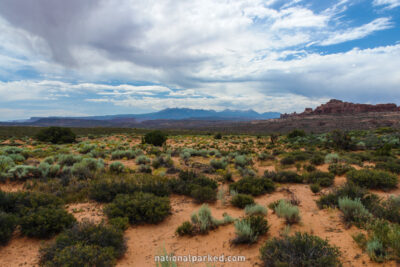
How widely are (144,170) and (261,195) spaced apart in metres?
5.18

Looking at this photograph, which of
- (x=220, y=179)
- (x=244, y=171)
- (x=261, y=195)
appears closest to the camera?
(x=261, y=195)

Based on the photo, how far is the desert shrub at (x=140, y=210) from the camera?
16.0ft

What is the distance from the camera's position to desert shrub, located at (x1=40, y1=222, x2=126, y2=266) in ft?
10.2

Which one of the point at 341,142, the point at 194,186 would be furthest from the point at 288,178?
the point at 341,142

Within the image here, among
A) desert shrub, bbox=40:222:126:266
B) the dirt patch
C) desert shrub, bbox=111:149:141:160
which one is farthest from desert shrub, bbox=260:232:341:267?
desert shrub, bbox=111:149:141:160

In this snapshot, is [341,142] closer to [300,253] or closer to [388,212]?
[388,212]

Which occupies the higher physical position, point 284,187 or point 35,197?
point 35,197

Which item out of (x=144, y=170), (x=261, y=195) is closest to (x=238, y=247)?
(x=261, y=195)

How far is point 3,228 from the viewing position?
3924 mm

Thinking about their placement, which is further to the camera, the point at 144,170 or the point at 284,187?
the point at 144,170

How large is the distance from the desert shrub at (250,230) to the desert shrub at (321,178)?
14.3 feet

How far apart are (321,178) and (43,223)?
28.5 feet

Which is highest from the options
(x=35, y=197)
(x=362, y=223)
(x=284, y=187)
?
(x=35, y=197)

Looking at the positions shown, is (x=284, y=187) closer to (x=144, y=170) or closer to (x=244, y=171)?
(x=244, y=171)
